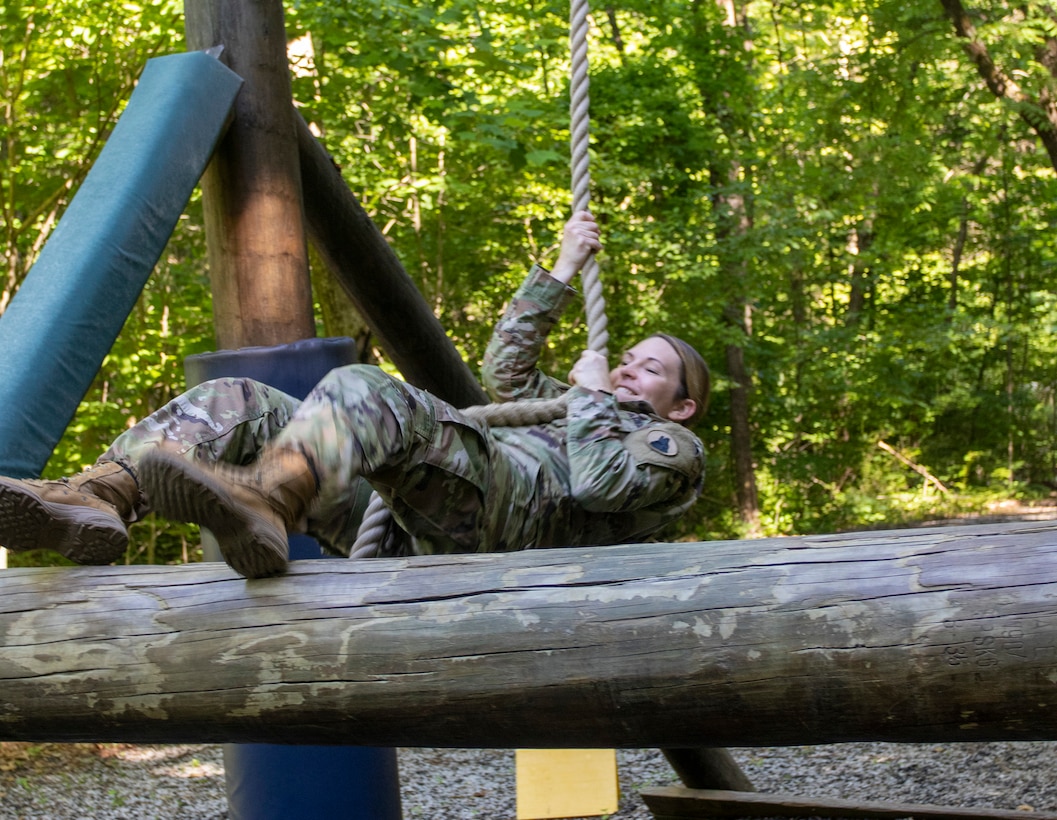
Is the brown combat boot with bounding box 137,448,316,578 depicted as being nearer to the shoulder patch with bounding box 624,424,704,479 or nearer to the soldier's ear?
the shoulder patch with bounding box 624,424,704,479

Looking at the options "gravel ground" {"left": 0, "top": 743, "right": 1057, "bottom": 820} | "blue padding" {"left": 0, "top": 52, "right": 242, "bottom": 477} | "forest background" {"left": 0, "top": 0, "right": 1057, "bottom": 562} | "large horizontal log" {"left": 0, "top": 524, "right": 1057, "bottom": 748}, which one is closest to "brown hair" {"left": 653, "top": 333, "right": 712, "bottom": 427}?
"blue padding" {"left": 0, "top": 52, "right": 242, "bottom": 477}

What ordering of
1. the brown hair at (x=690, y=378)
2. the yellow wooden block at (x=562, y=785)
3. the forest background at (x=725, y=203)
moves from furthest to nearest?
the forest background at (x=725, y=203), the yellow wooden block at (x=562, y=785), the brown hair at (x=690, y=378)

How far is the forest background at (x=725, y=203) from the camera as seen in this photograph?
570cm

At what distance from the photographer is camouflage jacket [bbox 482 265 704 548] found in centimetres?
230

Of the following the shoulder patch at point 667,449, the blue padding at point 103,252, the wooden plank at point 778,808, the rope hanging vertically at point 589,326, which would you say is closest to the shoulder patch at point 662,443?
the shoulder patch at point 667,449

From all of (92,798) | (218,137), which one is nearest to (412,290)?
(218,137)

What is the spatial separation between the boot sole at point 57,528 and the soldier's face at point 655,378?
4.57 feet

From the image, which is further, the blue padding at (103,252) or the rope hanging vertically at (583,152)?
the rope hanging vertically at (583,152)

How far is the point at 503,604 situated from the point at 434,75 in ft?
15.0

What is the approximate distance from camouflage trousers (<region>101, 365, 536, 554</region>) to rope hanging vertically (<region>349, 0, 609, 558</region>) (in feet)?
0.26

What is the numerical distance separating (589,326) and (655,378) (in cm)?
22

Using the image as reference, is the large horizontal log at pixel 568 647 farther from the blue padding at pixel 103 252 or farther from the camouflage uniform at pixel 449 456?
the blue padding at pixel 103 252

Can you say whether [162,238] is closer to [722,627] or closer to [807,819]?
[722,627]

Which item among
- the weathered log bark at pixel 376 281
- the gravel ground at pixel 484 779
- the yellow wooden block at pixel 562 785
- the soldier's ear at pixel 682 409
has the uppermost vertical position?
→ the weathered log bark at pixel 376 281
